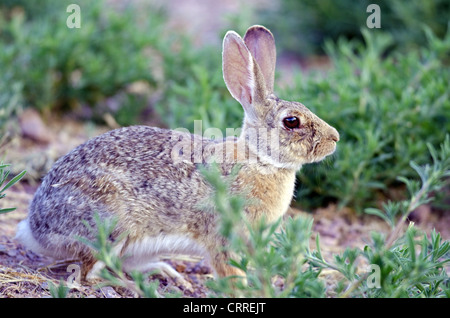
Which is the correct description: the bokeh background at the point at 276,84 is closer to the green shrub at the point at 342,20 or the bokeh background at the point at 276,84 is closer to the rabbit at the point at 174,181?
the green shrub at the point at 342,20

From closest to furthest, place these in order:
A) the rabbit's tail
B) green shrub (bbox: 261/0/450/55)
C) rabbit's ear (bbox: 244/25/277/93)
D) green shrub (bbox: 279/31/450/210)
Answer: the rabbit's tail < rabbit's ear (bbox: 244/25/277/93) < green shrub (bbox: 279/31/450/210) < green shrub (bbox: 261/0/450/55)

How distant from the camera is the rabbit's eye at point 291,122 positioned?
4539 millimetres

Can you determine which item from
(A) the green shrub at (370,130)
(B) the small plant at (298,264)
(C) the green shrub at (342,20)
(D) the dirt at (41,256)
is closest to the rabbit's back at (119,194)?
(D) the dirt at (41,256)

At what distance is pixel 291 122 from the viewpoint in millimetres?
4543

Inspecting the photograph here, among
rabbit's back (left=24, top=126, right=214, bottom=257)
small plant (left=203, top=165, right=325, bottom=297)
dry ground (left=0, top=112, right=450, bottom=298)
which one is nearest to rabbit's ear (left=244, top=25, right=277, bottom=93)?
rabbit's back (left=24, top=126, right=214, bottom=257)

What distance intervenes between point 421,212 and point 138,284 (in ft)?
12.4

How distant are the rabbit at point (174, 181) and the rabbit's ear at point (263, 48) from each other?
0.72 feet

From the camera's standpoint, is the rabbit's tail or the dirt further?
the rabbit's tail

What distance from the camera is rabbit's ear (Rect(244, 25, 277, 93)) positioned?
16.3ft

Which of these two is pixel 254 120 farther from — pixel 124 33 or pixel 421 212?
pixel 124 33

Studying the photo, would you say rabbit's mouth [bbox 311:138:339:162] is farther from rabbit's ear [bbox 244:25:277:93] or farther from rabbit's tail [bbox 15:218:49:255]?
rabbit's tail [bbox 15:218:49:255]

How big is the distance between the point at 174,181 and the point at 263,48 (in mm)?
1355

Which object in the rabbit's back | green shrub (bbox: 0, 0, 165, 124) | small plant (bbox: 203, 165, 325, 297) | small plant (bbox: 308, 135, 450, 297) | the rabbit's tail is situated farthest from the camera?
green shrub (bbox: 0, 0, 165, 124)

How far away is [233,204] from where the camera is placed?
9.73 ft
